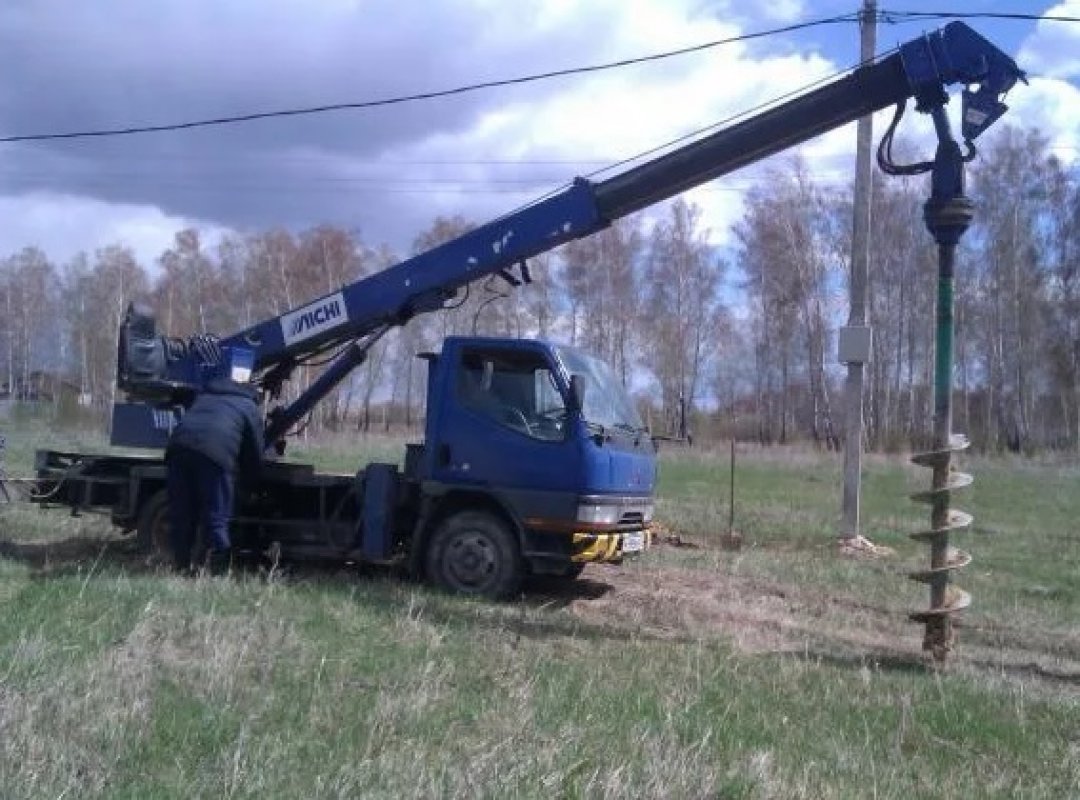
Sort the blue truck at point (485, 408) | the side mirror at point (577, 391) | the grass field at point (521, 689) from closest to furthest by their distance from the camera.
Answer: the grass field at point (521, 689) → the blue truck at point (485, 408) → the side mirror at point (577, 391)

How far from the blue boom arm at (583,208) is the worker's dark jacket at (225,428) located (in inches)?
40.0

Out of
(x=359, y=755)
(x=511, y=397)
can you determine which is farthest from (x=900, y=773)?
(x=511, y=397)

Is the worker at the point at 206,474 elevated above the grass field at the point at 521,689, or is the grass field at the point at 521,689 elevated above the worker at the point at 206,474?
the worker at the point at 206,474

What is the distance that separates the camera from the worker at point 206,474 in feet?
34.9

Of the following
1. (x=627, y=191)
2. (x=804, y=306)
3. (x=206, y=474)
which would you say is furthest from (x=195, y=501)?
(x=804, y=306)

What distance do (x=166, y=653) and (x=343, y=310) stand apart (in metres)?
5.84

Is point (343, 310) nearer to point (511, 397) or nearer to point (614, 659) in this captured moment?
point (511, 397)

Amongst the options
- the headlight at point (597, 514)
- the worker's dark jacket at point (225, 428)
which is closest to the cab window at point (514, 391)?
the headlight at point (597, 514)

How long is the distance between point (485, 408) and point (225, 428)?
2427 millimetres

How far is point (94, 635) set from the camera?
6.94 m

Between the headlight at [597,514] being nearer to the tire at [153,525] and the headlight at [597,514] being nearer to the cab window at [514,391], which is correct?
the cab window at [514,391]

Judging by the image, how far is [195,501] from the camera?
10.9m

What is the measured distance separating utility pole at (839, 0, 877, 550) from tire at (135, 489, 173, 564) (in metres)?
9.66

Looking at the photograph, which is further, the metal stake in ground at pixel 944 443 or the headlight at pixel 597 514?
the headlight at pixel 597 514
